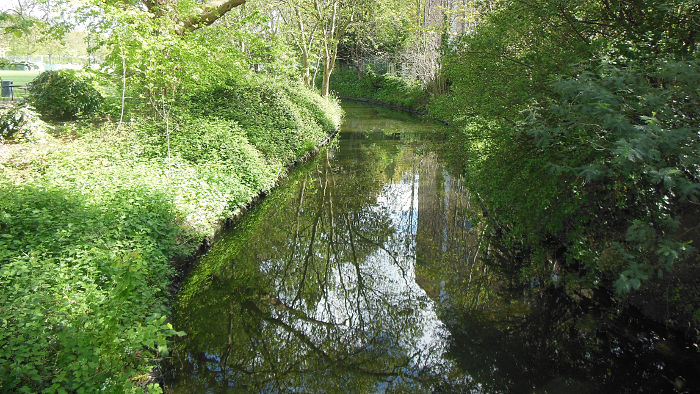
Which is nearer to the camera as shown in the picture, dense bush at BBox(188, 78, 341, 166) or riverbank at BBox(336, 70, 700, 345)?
riverbank at BBox(336, 70, 700, 345)

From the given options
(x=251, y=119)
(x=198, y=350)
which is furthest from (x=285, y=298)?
(x=251, y=119)

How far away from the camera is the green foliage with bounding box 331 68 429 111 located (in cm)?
3117

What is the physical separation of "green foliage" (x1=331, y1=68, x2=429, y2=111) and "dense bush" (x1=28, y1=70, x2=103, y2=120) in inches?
806

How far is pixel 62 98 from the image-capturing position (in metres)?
14.7

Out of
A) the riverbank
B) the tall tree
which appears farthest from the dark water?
the tall tree

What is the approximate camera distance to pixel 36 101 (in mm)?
14430

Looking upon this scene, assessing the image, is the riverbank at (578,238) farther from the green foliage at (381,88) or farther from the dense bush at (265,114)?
the green foliage at (381,88)

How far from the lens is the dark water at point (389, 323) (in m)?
4.84

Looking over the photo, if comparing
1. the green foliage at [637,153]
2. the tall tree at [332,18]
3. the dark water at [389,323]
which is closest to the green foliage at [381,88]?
the tall tree at [332,18]

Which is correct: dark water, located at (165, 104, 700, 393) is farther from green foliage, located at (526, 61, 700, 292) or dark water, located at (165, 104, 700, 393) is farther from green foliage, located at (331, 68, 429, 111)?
green foliage, located at (331, 68, 429, 111)

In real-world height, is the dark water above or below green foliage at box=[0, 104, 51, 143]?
below

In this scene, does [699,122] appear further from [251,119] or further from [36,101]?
[36,101]

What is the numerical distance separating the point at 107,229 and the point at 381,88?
37.3 m

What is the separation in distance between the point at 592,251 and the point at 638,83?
2.15 meters
